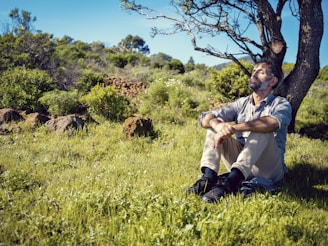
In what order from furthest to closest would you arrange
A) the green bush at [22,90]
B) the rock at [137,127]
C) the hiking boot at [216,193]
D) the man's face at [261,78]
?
the green bush at [22,90] → the rock at [137,127] → the man's face at [261,78] → the hiking boot at [216,193]

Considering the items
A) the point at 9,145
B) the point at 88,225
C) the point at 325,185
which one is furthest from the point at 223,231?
the point at 9,145

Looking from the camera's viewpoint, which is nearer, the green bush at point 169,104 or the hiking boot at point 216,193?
the hiking boot at point 216,193

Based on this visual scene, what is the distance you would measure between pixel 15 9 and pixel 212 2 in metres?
13.7

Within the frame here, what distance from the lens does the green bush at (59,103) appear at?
731 cm

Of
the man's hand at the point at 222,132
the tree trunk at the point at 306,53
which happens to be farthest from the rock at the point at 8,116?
the tree trunk at the point at 306,53

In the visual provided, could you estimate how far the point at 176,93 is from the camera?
8516mm

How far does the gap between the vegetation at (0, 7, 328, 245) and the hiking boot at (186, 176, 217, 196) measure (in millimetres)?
127

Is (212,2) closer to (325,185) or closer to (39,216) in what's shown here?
(325,185)

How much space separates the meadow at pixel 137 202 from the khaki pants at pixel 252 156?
0.90ft

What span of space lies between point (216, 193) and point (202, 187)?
0.24m

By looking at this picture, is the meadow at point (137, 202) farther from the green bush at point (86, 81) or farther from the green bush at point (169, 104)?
Answer: the green bush at point (86, 81)

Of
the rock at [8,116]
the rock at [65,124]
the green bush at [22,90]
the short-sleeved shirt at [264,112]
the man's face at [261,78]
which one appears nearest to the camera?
the short-sleeved shirt at [264,112]

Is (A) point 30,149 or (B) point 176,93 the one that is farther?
(B) point 176,93

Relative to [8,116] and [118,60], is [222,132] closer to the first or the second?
[8,116]
